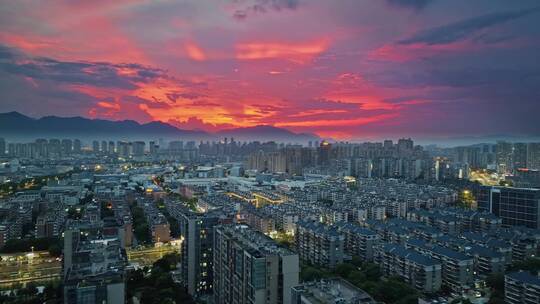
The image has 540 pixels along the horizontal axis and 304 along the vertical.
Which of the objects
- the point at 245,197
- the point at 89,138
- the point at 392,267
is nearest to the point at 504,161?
the point at 245,197

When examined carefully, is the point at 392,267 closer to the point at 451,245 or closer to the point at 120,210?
the point at 451,245

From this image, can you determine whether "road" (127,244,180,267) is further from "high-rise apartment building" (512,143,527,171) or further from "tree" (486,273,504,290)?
"high-rise apartment building" (512,143,527,171)

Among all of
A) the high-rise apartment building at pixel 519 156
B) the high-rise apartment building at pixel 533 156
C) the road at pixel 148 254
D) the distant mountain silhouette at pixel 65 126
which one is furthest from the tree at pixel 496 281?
the distant mountain silhouette at pixel 65 126

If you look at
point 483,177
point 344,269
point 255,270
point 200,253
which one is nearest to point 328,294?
point 255,270

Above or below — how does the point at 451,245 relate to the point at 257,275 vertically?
below

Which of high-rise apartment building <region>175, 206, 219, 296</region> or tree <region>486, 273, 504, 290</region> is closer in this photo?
high-rise apartment building <region>175, 206, 219, 296</region>

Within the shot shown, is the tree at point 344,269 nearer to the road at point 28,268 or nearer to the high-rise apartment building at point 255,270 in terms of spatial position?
the high-rise apartment building at point 255,270

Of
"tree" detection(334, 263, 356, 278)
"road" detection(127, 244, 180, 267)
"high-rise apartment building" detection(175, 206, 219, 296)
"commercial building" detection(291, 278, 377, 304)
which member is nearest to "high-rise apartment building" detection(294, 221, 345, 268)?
"tree" detection(334, 263, 356, 278)

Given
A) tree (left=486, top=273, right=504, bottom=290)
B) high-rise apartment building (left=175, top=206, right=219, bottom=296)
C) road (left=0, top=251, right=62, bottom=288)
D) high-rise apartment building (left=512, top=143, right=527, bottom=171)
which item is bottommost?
road (left=0, top=251, right=62, bottom=288)

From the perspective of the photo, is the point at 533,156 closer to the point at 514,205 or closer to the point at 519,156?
the point at 519,156

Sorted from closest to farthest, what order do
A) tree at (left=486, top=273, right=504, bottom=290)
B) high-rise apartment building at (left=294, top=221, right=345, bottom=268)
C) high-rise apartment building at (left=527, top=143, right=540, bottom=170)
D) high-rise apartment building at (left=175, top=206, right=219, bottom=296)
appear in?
high-rise apartment building at (left=175, top=206, right=219, bottom=296) < tree at (left=486, top=273, right=504, bottom=290) < high-rise apartment building at (left=294, top=221, right=345, bottom=268) < high-rise apartment building at (left=527, top=143, right=540, bottom=170)

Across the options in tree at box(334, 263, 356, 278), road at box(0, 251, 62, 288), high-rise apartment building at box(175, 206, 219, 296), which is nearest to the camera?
high-rise apartment building at box(175, 206, 219, 296)
